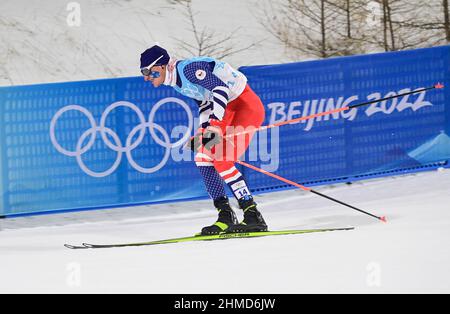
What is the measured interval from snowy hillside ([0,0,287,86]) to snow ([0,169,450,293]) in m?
6.27

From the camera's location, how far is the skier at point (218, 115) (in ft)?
26.9

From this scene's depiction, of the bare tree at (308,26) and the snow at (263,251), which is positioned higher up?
the bare tree at (308,26)

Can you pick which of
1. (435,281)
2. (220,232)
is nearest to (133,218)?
(220,232)

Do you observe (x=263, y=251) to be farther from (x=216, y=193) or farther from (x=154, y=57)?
(x=154, y=57)

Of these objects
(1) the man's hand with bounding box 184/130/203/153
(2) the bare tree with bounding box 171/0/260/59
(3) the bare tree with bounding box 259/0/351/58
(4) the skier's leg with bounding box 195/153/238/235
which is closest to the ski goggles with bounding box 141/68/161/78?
(1) the man's hand with bounding box 184/130/203/153

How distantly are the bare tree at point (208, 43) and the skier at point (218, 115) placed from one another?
809cm

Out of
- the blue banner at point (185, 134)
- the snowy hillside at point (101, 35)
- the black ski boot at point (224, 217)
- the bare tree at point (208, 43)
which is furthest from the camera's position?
the bare tree at point (208, 43)

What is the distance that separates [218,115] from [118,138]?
6.71 feet

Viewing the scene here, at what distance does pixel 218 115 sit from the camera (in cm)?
811

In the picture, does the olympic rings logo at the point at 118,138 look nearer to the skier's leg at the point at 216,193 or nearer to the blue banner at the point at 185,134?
the blue banner at the point at 185,134

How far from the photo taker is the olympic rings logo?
32.1 ft

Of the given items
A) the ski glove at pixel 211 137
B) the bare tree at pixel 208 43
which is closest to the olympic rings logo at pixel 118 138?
the ski glove at pixel 211 137

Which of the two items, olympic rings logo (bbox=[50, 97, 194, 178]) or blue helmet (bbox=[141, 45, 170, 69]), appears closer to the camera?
blue helmet (bbox=[141, 45, 170, 69])

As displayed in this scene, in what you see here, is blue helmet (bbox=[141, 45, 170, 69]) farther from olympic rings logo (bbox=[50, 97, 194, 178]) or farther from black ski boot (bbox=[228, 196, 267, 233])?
olympic rings logo (bbox=[50, 97, 194, 178])
